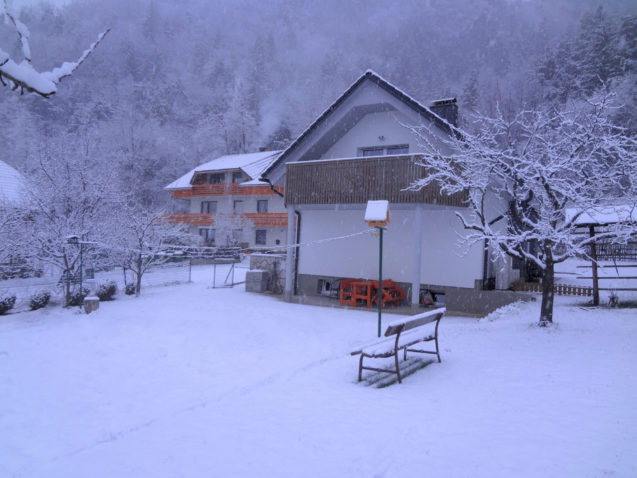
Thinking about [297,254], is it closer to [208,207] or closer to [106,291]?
[106,291]

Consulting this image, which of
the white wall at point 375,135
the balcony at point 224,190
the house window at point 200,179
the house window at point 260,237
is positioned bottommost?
the house window at point 260,237

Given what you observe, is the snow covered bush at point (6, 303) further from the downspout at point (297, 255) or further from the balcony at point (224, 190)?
the balcony at point (224, 190)

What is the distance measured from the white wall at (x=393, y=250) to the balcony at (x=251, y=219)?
2092 centimetres

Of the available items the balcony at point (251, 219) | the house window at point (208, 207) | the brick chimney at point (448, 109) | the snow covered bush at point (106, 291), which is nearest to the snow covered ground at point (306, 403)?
the snow covered bush at point (106, 291)

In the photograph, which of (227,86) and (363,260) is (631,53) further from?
(227,86)

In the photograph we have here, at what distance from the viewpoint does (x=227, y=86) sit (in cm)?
7244

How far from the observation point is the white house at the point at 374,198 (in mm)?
14648

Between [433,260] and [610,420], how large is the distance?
1058 cm

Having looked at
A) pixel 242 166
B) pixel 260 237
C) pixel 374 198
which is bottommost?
pixel 374 198

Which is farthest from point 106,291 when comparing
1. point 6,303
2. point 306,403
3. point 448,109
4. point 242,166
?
point 242,166

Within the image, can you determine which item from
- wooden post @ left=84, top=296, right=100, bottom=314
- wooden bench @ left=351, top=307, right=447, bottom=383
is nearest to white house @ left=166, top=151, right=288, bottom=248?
wooden post @ left=84, top=296, right=100, bottom=314

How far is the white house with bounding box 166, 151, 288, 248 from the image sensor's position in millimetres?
41312

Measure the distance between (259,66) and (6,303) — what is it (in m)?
68.4

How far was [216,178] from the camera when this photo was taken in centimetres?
4556
